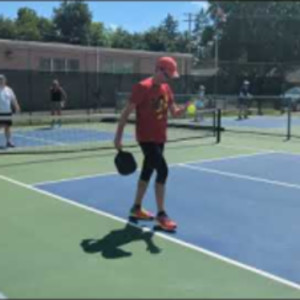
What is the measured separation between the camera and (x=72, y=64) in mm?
38719

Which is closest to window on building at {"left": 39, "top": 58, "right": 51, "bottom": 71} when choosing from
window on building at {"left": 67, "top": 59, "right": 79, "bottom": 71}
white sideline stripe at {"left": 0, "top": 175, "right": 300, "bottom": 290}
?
window on building at {"left": 67, "top": 59, "right": 79, "bottom": 71}

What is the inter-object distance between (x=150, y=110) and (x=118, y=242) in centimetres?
149

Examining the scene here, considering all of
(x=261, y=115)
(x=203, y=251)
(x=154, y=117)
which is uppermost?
(x=154, y=117)

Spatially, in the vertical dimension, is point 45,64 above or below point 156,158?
above

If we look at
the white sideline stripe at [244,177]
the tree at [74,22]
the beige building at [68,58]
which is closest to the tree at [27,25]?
the tree at [74,22]

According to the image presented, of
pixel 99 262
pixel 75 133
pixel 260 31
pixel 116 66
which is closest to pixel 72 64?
pixel 116 66

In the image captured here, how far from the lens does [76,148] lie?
15.6 metres

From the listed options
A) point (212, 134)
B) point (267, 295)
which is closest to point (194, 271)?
point (267, 295)

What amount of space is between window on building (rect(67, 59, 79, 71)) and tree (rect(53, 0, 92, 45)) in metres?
45.0

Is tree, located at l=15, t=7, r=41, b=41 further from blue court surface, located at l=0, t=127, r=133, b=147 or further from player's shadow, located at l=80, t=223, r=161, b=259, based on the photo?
player's shadow, located at l=80, t=223, r=161, b=259

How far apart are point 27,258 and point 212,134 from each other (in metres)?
13.4

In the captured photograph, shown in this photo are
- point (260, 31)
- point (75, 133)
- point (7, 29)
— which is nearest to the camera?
point (75, 133)

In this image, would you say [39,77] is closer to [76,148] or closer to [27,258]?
[76,148]

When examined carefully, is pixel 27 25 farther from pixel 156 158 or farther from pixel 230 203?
pixel 156 158
